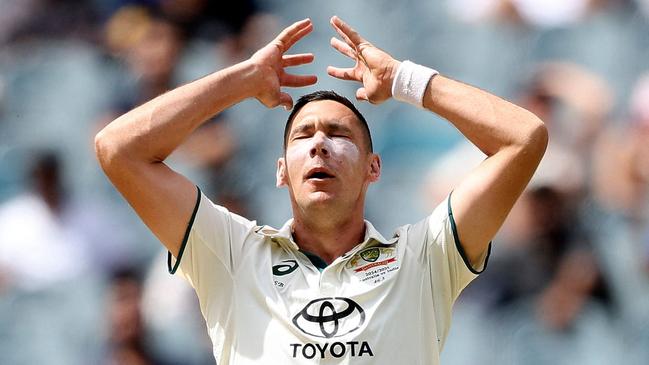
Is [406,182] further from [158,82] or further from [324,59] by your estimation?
[158,82]

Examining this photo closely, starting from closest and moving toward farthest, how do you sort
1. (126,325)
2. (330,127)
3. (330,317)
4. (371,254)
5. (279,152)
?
(330,317) → (371,254) → (330,127) → (126,325) → (279,152)

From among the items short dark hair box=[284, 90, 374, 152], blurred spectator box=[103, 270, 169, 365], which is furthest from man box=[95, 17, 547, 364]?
blurred spectator box=[103, 270, 169, 365]

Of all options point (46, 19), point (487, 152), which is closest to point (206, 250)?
point (487, 152)

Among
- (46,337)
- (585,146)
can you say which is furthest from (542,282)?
(46,337)

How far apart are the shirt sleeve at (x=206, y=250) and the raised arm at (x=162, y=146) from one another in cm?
3

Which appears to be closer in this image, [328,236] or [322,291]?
[322,291]

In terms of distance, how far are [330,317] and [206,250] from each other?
0.51 m

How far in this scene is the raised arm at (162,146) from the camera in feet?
10.7

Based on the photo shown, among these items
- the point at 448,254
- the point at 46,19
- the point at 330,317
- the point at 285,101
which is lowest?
the point at 46,19

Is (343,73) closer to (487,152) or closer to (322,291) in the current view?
(487,152)

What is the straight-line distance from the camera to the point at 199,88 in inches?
135

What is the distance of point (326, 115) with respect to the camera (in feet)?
11.9

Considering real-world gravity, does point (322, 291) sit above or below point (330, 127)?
below

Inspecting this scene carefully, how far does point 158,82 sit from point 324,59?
3.49 feet
